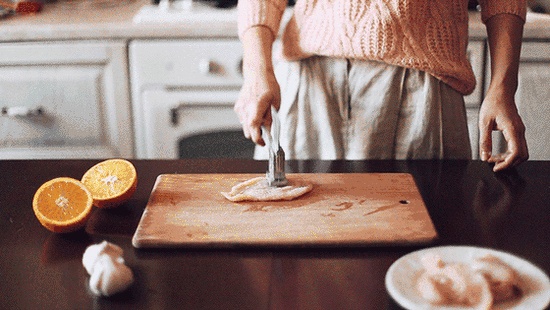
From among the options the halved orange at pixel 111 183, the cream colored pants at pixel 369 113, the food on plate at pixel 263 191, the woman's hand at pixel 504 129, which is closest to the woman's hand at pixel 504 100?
the woman's hand at pixel 504 129

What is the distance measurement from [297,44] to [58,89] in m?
1.07

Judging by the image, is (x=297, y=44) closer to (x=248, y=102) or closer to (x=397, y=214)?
(x=248, y=102)

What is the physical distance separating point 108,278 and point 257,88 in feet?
1.49

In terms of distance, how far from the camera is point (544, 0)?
7.46 feet

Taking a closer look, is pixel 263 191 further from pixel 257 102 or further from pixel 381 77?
pixel 381 77

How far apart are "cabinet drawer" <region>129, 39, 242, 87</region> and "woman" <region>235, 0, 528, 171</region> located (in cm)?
71

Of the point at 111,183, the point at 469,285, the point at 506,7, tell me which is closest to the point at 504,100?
the point at 506,7

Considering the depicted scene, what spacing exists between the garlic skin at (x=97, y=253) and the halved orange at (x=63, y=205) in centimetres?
11

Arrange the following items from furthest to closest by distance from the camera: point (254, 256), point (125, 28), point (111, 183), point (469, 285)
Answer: point (125, 28) → point (111, 183) → point (254, 256) → point (469, 285)

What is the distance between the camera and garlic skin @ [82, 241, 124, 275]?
2.82 feet

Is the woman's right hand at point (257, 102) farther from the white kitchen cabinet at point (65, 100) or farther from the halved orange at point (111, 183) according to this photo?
the white kitchen cabinet at point (65, 100)

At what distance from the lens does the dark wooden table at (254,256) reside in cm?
83

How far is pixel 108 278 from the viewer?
83 centimetres

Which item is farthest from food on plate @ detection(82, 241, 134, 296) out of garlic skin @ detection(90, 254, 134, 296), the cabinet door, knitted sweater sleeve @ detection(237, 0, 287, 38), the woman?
the cabinet door
